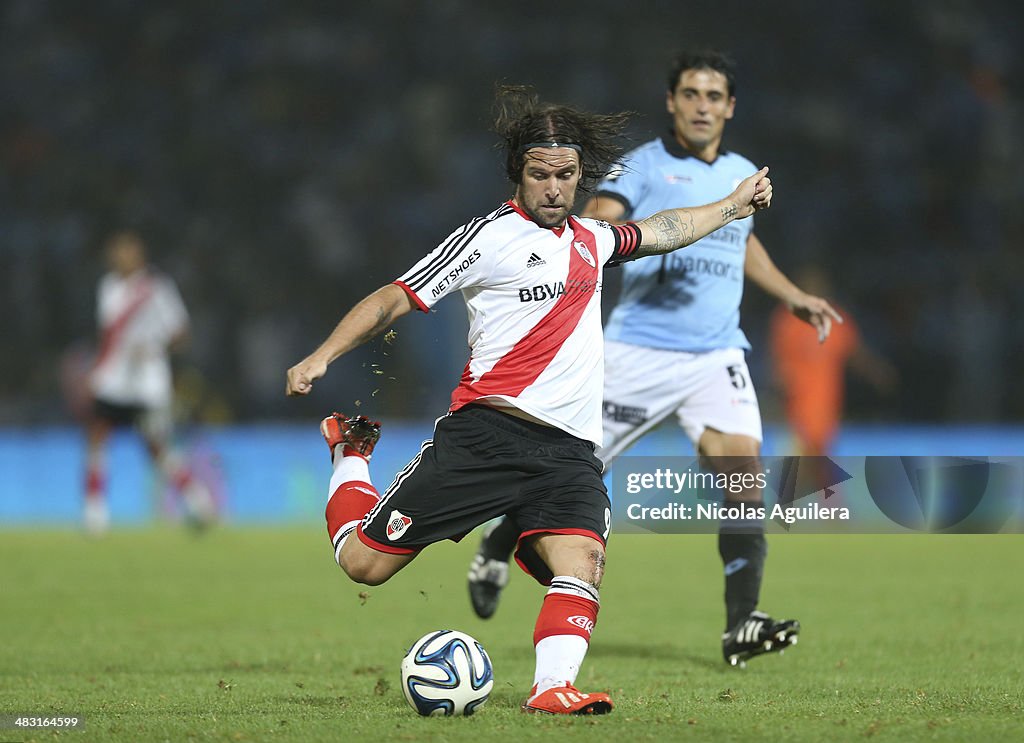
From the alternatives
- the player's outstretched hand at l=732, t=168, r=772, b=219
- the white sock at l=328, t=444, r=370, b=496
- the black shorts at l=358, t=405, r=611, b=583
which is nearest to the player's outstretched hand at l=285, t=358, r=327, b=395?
the black shorts at l=358, t=405, r=611, b=583

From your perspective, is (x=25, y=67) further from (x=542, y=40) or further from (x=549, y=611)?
(x=549, y=611)

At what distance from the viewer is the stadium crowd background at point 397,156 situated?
1859 centimetres

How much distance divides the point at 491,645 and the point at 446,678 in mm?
2174

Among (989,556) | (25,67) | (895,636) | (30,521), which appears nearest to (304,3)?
(25,67)

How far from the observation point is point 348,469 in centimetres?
574

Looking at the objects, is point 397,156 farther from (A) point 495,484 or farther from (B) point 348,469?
(A) point 495,484

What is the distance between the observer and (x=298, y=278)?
19609mm

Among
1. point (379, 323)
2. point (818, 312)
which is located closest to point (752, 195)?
point (818, 312)

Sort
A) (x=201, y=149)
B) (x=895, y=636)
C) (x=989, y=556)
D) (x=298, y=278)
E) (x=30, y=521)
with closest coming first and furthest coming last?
(x=895, y=636) < (x=989, y=556) < (x=30, y=521) < (x=298, y=278) < (x=201, y=149)

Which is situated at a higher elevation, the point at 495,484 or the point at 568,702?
the point at 495,484

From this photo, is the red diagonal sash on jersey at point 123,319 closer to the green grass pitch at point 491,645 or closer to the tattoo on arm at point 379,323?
the green grass pitch at point 491,645

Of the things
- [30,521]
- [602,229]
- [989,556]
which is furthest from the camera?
[30,521]

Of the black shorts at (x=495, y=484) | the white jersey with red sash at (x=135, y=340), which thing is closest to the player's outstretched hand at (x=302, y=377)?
the black shorts at (x=495, y=484)

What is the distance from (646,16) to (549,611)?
18.0 metres
